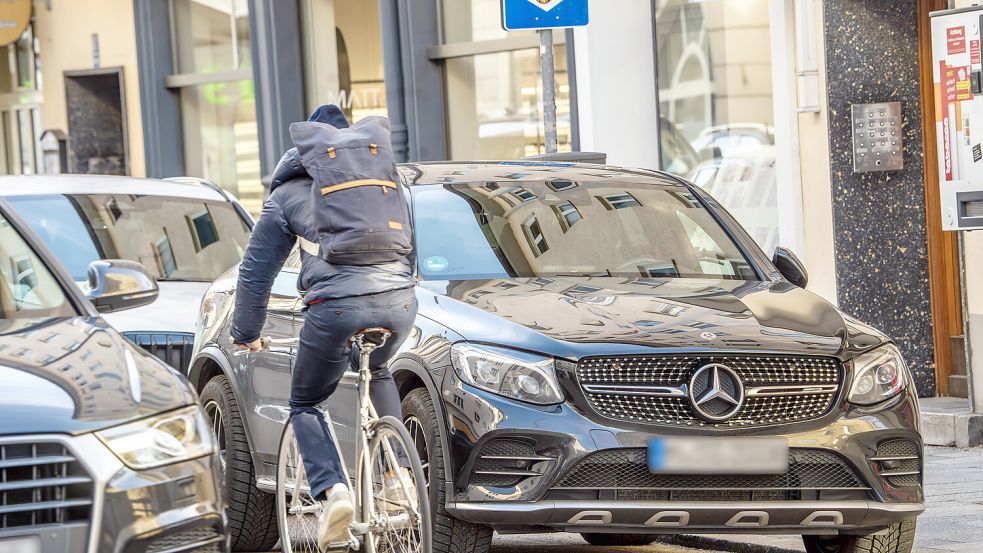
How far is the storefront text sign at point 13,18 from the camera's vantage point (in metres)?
24.7

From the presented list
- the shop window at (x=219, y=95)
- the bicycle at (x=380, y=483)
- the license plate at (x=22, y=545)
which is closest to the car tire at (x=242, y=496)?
the bicycle at (x=380, y=483)

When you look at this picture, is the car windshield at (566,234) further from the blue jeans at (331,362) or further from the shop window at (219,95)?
the shop window at (219,95)

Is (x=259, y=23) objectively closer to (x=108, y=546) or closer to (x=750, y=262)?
(x=750, y=262)

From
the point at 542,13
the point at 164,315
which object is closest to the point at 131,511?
the point at 164,315

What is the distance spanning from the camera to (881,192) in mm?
11625

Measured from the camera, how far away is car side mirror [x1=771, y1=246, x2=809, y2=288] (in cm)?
764

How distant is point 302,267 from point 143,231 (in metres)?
5.26

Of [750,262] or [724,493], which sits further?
[750,262]

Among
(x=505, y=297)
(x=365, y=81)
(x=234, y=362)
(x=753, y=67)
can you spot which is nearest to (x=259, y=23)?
(x=365, y=81)

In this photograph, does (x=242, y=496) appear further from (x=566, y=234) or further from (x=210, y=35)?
(x=210, y=35)

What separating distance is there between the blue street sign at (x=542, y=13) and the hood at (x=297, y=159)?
3.45 m

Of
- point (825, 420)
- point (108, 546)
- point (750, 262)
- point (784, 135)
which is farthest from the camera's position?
point (784, 135)

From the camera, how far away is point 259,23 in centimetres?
1995

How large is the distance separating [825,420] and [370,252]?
171 centimetres
